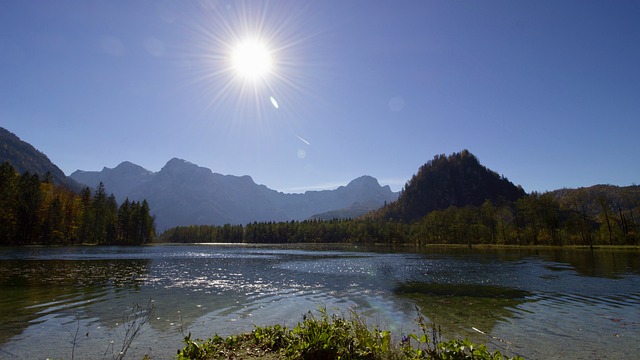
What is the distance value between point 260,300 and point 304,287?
31.4 feet

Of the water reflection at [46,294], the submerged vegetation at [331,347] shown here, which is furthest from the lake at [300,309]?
the submerged vegetation at [331,347]

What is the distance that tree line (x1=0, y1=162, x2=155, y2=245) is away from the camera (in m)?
116

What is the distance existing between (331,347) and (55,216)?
159040 millimetres

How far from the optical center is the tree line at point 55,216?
4555 inches

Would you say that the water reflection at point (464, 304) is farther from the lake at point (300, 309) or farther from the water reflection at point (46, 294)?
the water reflection at point (46, 294)

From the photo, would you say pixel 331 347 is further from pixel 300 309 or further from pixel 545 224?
pixel 545 224

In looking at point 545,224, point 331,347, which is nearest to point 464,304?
point 331,347

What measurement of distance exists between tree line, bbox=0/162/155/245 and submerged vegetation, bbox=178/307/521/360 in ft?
449

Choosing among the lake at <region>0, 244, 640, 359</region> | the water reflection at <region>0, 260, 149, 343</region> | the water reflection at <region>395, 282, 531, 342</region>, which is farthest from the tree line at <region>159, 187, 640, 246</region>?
the water reflection at <region>0, 260, 149, 343</region>

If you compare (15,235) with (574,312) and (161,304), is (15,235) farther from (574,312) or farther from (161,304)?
(574,312)

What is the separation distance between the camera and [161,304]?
26.4 metres

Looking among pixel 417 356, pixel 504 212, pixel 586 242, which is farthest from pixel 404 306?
pixel 504 212

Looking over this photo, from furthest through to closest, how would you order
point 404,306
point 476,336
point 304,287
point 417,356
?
point 304,287 < point 404,306 < point 476,336 < point 417,356

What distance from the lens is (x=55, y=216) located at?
428ft
